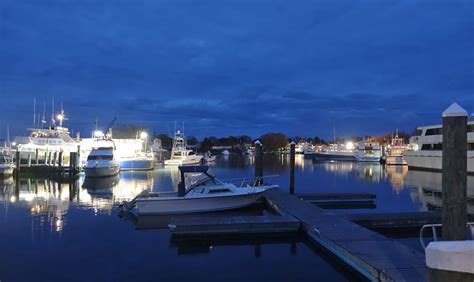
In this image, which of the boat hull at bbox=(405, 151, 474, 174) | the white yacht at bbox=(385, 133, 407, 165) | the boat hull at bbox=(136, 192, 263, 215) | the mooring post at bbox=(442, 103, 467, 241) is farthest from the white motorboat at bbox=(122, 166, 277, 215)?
the white yacht at bbox=(385, 133, 407, 165)

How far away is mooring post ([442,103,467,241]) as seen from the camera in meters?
7.80

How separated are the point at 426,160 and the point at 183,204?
51.6 m

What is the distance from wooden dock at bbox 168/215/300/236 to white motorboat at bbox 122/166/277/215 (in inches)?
149

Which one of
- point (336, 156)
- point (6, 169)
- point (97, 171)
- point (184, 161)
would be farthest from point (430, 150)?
point (6, 169)

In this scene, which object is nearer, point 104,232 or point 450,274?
point 450,274

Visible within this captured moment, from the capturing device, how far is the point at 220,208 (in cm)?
2072

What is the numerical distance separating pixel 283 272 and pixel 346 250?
1944 millimetres

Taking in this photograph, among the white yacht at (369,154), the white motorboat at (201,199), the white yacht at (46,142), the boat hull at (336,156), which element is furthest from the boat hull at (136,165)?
the boat hull at (336,156)

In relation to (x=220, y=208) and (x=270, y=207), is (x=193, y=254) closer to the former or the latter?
(x=220, y=208)

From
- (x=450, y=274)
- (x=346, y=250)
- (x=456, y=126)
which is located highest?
(x=456, y=126)

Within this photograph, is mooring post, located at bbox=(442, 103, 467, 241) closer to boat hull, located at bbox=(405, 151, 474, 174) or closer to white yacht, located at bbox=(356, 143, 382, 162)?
boat hull, located at bbox=(405, 151, 474, 174)

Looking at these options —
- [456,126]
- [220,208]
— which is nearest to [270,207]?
[220,208]

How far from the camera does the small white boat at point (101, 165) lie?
4092 cm

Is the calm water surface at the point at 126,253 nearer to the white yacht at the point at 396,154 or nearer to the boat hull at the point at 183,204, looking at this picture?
the boat hull at the point at 183,204
